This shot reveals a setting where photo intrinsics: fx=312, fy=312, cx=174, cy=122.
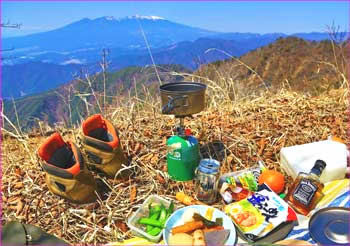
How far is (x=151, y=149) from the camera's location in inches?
96.8

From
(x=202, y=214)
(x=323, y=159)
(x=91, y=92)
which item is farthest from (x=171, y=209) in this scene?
(x=91, y=92)

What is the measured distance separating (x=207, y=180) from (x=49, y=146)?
0.97 meters

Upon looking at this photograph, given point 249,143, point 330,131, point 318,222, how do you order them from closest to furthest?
point 318,222 → point 249,143 → point 330,131

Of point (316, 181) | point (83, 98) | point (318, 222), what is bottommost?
point (318, 222)

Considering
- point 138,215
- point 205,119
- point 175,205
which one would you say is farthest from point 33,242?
point 205,119

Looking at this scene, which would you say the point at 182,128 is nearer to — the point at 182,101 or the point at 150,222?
the point at 182,101

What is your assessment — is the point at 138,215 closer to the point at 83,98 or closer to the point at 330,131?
the point at 83,98

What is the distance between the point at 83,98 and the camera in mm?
2875

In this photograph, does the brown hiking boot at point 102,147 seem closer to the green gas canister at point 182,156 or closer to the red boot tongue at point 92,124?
the red boot tongue at point 92,124

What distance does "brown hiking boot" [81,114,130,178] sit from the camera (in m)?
1.96

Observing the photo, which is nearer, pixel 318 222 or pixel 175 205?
pixel 318 222

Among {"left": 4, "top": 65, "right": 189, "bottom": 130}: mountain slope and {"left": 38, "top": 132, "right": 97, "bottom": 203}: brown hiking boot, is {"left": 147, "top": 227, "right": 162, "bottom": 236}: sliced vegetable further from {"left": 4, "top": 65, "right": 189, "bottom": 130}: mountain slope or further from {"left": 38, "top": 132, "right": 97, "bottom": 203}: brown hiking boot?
{"left": 4, "top": 65, "right": 189, "bottom": 130}: mountain slope

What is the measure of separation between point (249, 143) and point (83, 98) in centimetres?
154

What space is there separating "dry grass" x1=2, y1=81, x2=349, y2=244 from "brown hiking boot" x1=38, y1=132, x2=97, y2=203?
0.37ft
